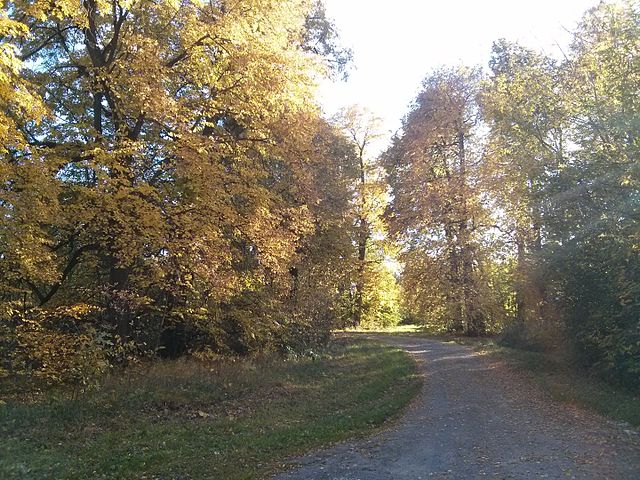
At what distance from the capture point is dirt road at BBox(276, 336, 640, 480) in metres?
6.91

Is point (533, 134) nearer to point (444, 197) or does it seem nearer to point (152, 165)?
point (152, 165)

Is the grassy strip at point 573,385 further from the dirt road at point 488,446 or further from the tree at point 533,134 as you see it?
the tree at point 533,134

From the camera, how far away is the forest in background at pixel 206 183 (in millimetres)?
11307

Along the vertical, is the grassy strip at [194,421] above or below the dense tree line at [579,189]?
below

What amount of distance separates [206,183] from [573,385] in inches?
417

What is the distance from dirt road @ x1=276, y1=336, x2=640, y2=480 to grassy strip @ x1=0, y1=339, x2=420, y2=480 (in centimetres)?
77

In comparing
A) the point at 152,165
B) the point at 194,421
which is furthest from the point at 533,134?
the point at 194,421

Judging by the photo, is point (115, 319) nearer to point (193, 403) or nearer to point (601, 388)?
point (193, 403)

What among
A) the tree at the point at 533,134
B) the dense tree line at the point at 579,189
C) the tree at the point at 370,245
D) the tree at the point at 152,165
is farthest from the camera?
the tree at the point at 370,245

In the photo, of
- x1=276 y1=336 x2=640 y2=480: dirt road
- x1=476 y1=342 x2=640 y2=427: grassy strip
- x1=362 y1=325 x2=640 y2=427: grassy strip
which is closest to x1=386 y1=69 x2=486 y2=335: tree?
x1=362 y1=325 x2=640 y2=427: grassy strip

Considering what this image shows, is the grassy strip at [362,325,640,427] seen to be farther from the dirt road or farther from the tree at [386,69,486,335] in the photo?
the tree at [386,69,486,335]

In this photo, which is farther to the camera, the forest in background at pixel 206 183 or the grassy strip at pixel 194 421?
the forest in background at pixel 206 183

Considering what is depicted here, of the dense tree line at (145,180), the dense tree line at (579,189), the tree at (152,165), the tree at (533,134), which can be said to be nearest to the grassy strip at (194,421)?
the dense tree line at (145,180)

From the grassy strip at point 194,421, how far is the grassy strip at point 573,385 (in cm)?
352
